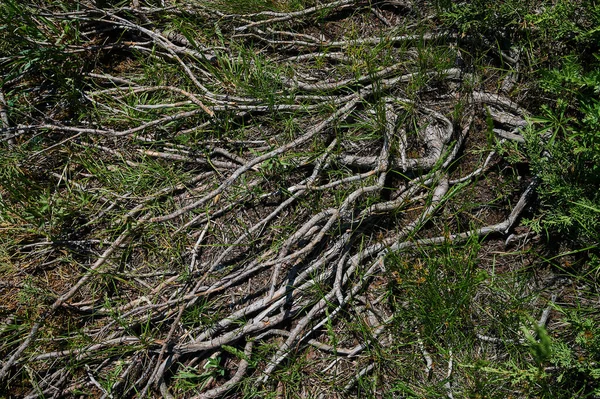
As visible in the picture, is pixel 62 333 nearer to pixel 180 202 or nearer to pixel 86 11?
pixel 180 202

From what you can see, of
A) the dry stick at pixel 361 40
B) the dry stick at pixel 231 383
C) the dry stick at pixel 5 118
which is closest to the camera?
the dry stick at pixel 231 383

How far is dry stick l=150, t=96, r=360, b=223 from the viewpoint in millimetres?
2281

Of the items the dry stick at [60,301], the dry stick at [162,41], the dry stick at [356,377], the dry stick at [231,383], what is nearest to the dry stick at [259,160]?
the dry stick at [60,301]

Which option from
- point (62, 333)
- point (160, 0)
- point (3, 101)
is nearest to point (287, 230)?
point (62, 333)

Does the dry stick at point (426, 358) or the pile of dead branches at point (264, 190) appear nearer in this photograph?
the dry stick at point (426, 358)

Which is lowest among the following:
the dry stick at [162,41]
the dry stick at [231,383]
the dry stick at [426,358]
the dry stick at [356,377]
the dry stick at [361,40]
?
the dry stick at [231,383]

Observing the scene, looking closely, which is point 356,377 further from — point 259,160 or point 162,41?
point 162,41

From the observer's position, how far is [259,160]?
2.31 m

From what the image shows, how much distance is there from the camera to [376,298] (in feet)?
7.61

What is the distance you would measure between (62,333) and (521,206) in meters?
2.32

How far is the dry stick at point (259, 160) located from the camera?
7.48 ft

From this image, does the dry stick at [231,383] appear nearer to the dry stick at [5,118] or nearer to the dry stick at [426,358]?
the dry stick at [426,358]

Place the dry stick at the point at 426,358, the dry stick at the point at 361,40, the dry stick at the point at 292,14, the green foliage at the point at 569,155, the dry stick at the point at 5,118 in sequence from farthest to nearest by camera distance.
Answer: the dry stick at the point at 5,118, the dry stick at the point at 292,14, the dry stick at the point at 361,40, the dry stick at the point at 426,358, the green foliage at the point at 569,155

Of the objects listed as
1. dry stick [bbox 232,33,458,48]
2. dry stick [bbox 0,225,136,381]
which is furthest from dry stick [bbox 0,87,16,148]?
dry stick [bbox 232,33,458,48]
